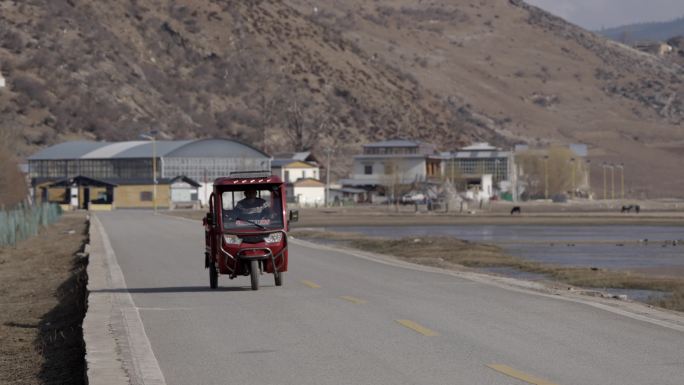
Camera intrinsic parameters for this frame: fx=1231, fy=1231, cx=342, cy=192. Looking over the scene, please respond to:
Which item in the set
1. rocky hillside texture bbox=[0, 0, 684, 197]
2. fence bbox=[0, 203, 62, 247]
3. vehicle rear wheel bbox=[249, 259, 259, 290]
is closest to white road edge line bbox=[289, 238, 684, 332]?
vehicle rear wheel bbox=[249, 259, 259, 290]

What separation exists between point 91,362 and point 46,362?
2.92 m

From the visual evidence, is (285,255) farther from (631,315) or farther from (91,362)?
(91,362)

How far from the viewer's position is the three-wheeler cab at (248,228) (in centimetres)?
2394

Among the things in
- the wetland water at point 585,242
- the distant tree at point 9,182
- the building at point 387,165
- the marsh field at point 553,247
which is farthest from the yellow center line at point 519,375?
the building at point 387,165

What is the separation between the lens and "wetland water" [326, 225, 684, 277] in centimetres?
4352

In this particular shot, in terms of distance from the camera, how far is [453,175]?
16125 centimetres

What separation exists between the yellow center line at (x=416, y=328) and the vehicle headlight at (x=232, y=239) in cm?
685

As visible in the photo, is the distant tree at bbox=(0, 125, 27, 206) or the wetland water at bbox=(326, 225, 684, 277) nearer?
the wetland water at bbox=(326, 225, 684, 277)

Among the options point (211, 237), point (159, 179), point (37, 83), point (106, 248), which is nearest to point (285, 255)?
point (211, 237)

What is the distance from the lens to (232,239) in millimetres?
23984

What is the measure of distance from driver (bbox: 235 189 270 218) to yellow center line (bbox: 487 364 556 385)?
38.1 ft

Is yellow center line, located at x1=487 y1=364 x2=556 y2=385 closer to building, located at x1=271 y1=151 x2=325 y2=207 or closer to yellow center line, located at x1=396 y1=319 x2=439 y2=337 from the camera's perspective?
yellow center line, located at x1=396 y1=319 x2=439 y2=337

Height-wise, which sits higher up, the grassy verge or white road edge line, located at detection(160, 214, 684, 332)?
white road edge line, located at detection(160, 214, 684, 332)

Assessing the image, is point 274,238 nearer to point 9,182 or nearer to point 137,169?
point 9,182
